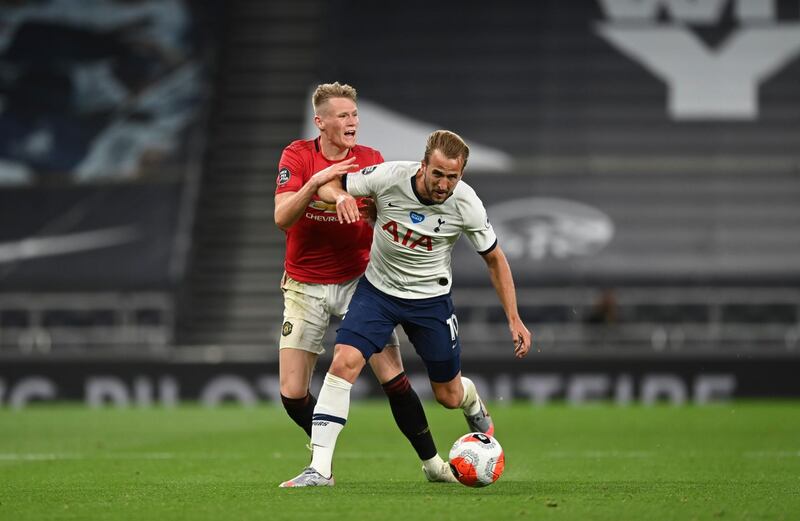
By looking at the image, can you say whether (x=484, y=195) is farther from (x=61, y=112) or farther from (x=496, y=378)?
(x=61, y=112)

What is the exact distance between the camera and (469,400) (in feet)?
→ 25.9

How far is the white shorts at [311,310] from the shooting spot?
7711 millimetres

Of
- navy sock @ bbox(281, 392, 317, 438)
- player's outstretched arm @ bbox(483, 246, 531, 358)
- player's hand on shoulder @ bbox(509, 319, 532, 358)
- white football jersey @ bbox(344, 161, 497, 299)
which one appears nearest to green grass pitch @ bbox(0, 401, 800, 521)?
navy sock @ bbox(281, 392, 317, 438)

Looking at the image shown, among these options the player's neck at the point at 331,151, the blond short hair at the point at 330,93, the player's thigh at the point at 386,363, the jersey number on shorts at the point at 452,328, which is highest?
the blond short hair at the point at 330,93

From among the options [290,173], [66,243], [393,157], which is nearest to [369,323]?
[290,173]

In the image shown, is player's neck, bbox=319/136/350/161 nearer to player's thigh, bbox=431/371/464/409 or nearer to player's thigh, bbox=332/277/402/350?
player's thigh, bbox=332/277/402/350

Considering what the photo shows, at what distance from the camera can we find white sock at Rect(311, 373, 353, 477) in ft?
23.4

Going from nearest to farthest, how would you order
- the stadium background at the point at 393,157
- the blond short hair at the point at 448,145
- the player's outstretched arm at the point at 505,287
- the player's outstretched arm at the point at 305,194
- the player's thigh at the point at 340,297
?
the blond short hair at the point at 448,145 → the player's outstretched arm at the point at 305,194 → the player's outstretched arm at the point at 505,287 → the player's thigh at the point at 340,297 → the stadium background at the point at 393,157

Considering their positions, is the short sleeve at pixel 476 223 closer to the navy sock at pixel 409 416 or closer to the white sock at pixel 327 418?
the navy sock at pixel 409 416

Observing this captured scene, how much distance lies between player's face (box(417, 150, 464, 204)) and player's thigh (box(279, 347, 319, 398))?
1.26m

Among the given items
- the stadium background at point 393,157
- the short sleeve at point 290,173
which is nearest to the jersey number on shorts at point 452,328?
the short sleeve at point 290,173

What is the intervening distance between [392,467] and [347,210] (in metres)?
2.51

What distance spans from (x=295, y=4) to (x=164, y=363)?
8.55 meters

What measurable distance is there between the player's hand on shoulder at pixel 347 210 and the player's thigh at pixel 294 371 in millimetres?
1114
